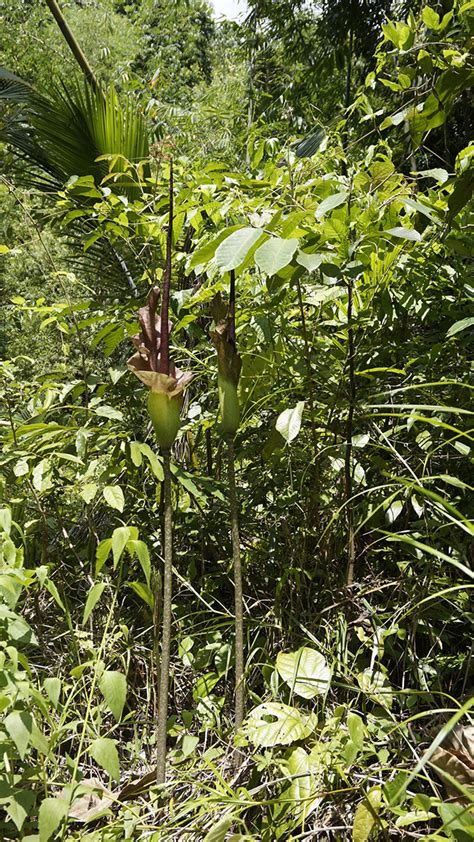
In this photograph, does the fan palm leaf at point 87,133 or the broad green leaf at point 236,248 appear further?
the fan palm leaf at point 87,133

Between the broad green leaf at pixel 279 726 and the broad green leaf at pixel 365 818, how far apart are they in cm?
12

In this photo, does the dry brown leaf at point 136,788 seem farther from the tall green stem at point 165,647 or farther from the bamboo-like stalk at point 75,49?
the bamboo-like stalk at point 75,49

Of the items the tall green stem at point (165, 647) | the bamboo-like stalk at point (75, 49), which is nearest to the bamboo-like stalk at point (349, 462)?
the tall green stem at point (165, 647)

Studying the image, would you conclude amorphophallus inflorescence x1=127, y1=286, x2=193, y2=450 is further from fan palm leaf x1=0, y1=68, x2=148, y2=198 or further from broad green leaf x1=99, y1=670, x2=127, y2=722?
fan palm leaf x1=0, y1=68, x2=148, y2=198

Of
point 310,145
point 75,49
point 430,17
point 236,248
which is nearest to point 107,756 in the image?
point 236,248

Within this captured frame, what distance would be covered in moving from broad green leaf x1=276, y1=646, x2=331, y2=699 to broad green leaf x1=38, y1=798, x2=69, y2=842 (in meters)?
→ 0.36

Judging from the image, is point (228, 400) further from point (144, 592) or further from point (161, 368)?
point (144, 592)

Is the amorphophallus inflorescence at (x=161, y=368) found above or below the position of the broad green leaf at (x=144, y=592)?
above

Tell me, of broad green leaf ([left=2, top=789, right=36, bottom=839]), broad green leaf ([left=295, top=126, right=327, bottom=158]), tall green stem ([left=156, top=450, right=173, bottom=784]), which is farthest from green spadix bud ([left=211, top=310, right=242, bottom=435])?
broad green leaf ([left=295, top=126, right=327, bottom=158])

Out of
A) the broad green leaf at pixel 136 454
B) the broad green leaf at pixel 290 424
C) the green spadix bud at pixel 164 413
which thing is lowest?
the broad green leaf at pixel 136 454

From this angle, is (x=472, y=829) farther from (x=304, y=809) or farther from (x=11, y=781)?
(x=11, y=781)

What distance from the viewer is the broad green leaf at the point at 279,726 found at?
979 millimetres

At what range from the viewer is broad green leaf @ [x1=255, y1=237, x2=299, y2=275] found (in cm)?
79

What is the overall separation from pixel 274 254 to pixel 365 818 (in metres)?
0.73
